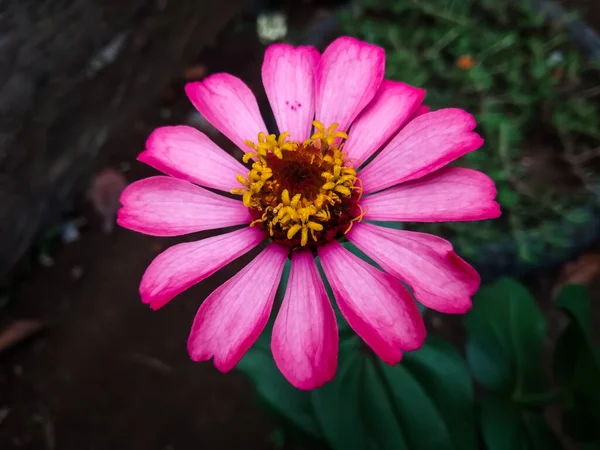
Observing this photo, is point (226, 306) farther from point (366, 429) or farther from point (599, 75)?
point (599, 75)

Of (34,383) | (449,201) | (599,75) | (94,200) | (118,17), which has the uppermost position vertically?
(118,17)

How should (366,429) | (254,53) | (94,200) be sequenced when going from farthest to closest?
(254,53), (94,200), (366,429)

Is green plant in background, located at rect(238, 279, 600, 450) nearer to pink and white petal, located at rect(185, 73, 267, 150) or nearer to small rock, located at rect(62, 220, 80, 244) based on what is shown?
pink and white petal, located at rect(185, 73, 267, 150)

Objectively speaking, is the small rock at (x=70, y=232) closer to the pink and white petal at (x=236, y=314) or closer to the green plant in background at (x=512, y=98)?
the green plant in background at (x=512, y=98)

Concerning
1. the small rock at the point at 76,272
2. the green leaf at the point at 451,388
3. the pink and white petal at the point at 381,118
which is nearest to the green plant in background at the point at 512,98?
the green leaf at the point at 451,388

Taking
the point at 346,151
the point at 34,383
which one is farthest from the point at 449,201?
the point at 34,383

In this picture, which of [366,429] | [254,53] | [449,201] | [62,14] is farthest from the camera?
[254,53]

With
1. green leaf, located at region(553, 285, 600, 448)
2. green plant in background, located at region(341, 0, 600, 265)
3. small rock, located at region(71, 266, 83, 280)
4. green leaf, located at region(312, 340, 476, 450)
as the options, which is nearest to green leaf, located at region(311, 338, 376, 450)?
green leaf, located at region(312, 340, 476, 450)
